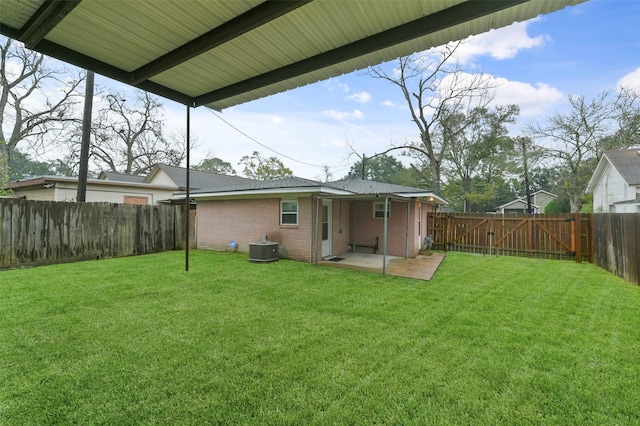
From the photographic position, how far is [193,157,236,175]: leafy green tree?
35919 mm

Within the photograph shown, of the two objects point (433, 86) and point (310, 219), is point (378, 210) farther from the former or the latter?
point (433, 86)

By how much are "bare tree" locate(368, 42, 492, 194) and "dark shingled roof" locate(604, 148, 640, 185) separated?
8.10 meters

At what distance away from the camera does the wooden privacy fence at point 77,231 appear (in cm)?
762

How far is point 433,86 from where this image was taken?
19.8 metres

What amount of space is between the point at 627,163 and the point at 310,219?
1804 centimetres

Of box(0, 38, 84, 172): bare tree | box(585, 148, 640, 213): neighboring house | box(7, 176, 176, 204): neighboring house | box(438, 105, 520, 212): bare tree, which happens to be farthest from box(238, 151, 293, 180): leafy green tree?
box(585, 148, 640, 213): neighboring house

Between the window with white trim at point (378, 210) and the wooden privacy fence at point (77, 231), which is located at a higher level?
the window with white trim at point (378, 210)

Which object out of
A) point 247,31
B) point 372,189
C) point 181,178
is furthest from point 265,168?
point 247,31

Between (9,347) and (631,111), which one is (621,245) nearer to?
(9,347)

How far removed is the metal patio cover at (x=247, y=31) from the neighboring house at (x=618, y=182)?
17580 millimetres

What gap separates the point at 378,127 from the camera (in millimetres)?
23297

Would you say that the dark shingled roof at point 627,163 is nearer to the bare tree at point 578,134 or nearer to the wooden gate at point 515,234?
the bare tree at point 578,134

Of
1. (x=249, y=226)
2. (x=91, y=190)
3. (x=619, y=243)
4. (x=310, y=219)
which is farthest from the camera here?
(x=91, y=190)

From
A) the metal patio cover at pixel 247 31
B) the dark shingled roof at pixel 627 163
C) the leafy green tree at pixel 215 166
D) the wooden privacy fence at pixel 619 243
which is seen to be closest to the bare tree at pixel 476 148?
the dark shingled roof at pixel 627 163
